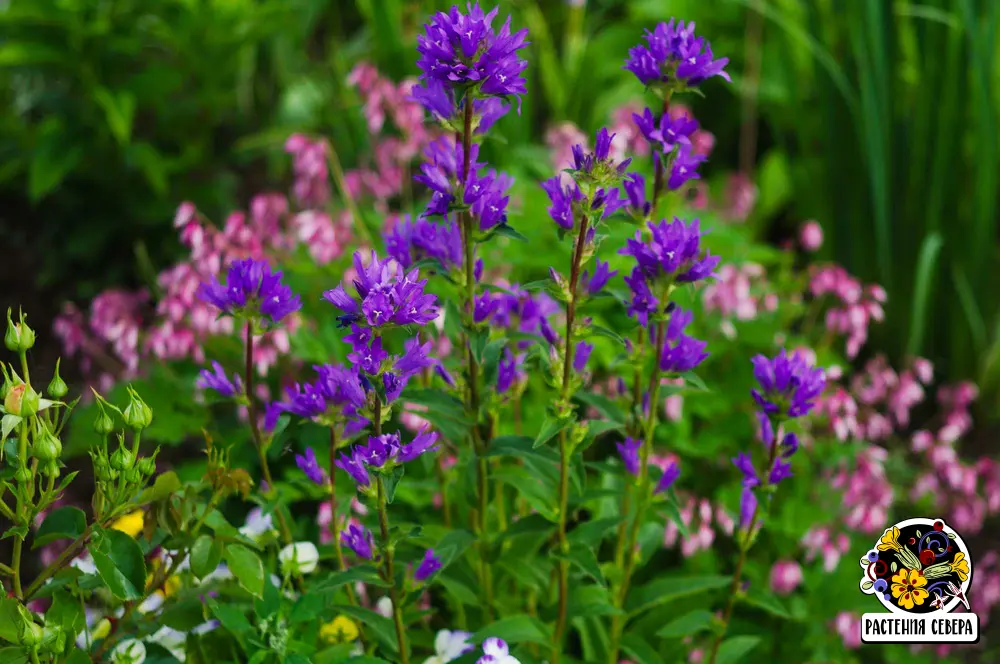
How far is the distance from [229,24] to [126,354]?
1.42 metres

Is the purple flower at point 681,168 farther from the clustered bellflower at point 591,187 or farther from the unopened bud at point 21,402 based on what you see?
the unopened bud at point 21,402

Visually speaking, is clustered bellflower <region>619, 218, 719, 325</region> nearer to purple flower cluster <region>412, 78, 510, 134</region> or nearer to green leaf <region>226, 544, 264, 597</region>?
purple flower cluster <region>412, 78, 510, 134</region>

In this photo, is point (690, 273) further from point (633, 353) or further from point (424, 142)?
point (424, 142)

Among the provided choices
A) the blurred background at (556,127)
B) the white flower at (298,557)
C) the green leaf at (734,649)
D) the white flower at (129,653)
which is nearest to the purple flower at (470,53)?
the white flower at (298,557)

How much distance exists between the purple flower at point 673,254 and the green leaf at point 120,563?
0.72m

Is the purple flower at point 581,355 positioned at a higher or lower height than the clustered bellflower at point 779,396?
higher

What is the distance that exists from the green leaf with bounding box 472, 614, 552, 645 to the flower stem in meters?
0.10

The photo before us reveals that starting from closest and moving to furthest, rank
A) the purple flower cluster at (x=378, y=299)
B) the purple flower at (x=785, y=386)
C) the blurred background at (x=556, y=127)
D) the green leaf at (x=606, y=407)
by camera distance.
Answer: the purple flower cluster at (x=378, y=299) < the purple flower at (x=785, y=386) < the green leaf at (x=606, y=407) < the blurred background at (x=556, y=127)

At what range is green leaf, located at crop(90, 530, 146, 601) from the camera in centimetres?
117

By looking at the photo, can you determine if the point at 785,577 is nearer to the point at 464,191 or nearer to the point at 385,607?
the point at 385,607

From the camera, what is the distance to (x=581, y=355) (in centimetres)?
137

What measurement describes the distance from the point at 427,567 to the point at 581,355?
0.35m

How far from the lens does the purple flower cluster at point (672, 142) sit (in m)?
1.24

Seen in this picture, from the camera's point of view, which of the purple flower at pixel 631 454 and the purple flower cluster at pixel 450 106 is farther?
the purple flower at pixel 631 454
